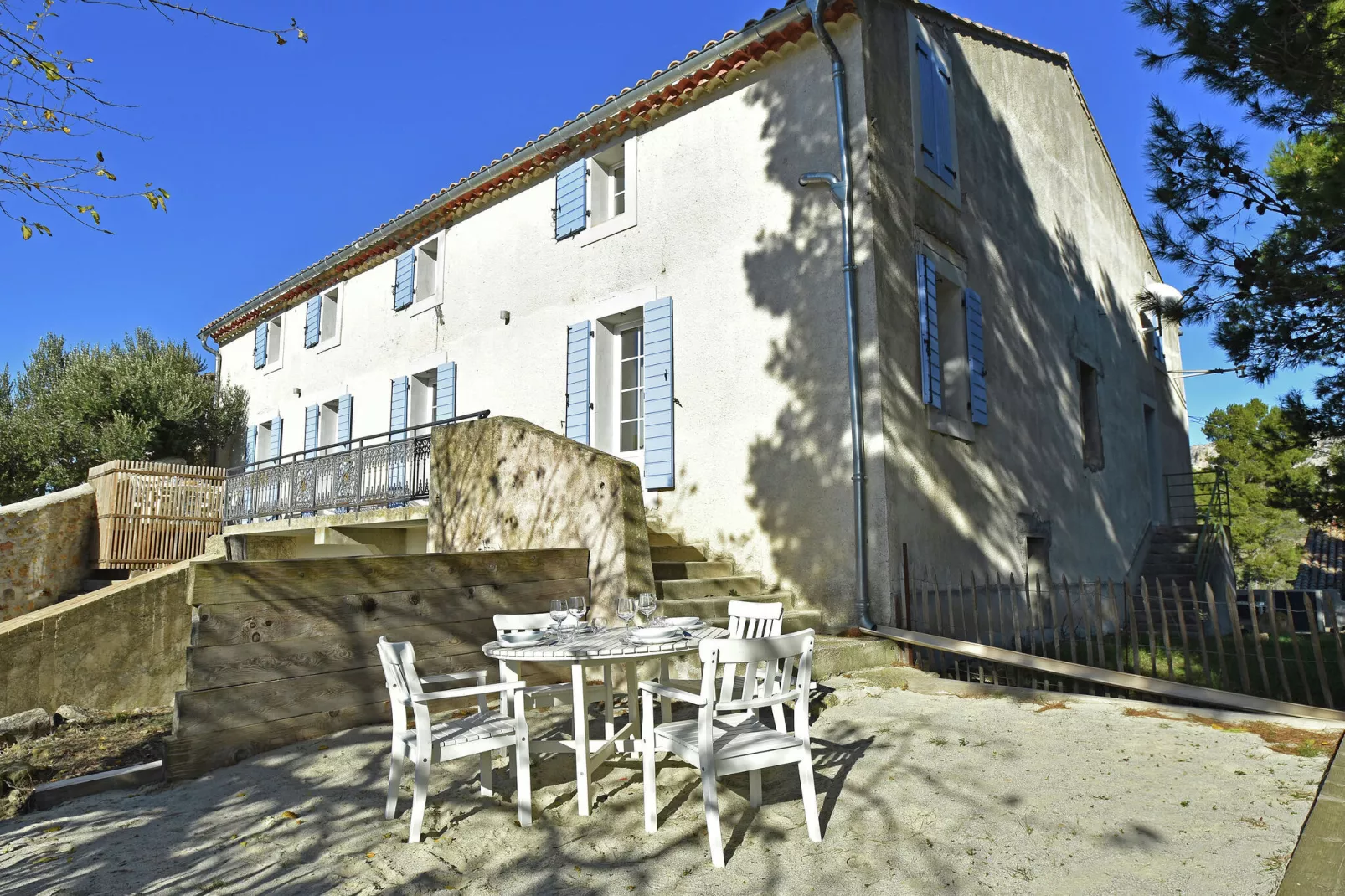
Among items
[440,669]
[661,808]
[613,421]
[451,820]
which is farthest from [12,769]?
[613,421]

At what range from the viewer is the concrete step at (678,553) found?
320 inches

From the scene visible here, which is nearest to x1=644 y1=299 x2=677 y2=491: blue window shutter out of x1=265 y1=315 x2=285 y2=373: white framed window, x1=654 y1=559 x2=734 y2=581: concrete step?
x1=654 y1=559 x2=734 y2=581: concrete step

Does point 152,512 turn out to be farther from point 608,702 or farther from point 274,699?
point 608,702

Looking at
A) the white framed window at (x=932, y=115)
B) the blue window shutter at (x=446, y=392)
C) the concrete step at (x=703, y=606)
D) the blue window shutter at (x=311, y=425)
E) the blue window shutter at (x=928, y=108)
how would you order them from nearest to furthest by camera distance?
the concrete step at (x=703, y=606)
the white framed window at (x=932, y=115)
the blue window shutter at (x=928, y=108)
the blue window shutter at (x=446, y=392)
the blue window shutter at (x=311, y=425)

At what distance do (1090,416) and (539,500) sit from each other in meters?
9.03

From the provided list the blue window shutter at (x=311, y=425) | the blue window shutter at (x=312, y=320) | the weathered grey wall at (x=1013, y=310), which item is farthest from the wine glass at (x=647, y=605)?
the blue window shutter at (x=312, y=320)

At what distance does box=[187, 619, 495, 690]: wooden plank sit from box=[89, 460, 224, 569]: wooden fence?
10.7m

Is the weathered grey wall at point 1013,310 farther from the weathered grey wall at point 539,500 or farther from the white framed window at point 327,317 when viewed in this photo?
the white framed window at point 327,317

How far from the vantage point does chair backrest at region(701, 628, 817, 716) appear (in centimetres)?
333

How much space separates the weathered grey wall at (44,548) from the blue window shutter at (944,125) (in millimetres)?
13296

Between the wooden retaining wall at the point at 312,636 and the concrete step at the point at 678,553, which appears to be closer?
the wooden retaining wall at the point at 312,636

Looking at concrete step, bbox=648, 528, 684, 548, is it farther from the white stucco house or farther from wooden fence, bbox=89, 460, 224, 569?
wooden fence, bbox=89, 460, 224, 569

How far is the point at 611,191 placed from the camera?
10.8m

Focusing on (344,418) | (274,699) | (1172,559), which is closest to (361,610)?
(274,699)
